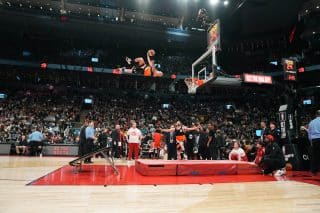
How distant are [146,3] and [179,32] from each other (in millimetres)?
3760

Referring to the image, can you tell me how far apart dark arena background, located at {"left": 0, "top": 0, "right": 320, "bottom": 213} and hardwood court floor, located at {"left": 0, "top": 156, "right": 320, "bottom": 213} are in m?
0.02

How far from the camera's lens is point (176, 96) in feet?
91.0

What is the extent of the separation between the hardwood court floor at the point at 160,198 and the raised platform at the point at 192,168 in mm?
1575

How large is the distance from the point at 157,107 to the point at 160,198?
72.5 feet

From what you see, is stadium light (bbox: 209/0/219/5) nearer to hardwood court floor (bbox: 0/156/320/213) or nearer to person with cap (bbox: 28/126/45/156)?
person with cap (bbox: 28/126/45/156)

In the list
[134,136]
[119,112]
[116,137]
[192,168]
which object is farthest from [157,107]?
[192,168]

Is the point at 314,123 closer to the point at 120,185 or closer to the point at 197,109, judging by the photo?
the point at 120,185

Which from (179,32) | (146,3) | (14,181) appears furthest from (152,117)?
Result: (14,181)

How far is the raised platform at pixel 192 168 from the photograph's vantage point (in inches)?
260

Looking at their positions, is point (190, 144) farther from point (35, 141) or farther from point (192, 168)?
point (35, 141)

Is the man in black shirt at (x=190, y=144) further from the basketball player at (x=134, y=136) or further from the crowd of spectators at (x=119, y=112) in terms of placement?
the crowd of spectators at (x=119, y=112)

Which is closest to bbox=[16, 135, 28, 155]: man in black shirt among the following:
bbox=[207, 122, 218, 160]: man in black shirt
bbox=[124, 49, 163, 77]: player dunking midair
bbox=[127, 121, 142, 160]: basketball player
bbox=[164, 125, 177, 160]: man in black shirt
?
bbox=[127, 121, 142, 160]: basketball player

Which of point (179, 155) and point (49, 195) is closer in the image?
point (49, 195)

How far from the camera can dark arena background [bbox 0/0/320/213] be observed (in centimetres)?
457
